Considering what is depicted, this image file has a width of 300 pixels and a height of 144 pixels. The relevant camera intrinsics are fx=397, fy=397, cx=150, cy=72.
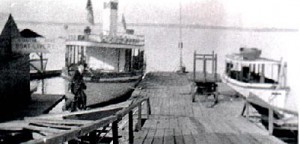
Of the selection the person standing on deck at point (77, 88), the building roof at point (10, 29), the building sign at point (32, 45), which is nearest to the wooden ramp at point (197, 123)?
the person standing on deck at point (77, 88)

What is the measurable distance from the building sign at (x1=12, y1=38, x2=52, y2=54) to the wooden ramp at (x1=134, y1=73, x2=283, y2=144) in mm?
Result: 3770

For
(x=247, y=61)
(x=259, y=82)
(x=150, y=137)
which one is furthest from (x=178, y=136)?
(x=259, y=82)

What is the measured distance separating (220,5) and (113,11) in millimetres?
17405

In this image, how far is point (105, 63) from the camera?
842 inches

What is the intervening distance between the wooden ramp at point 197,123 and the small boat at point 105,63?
13.8ft

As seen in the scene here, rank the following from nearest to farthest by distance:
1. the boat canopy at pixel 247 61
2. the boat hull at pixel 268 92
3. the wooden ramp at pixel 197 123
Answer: the wooden ramp at pixel 197 123, the boat hull at pixel 268 92, the boat canopy at pixel 247 61

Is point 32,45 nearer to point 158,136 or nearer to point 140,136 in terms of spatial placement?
point 140,136

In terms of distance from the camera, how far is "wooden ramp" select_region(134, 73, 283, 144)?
7273mm

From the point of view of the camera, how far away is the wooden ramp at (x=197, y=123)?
7.27 m

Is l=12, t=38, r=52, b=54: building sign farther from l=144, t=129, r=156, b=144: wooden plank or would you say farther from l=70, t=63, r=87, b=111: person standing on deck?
l=144, t=129, r=156, b=144: wooden plank

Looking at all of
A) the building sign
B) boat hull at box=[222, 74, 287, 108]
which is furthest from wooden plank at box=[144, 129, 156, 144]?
boat hull at box=[222, 74, 287, 108]

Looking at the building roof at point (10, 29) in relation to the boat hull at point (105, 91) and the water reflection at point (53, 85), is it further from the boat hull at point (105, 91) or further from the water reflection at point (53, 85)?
the water reflection at point (53, 85)

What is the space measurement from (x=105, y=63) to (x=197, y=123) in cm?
1299

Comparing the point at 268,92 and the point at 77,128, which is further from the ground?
the point at 77,128
